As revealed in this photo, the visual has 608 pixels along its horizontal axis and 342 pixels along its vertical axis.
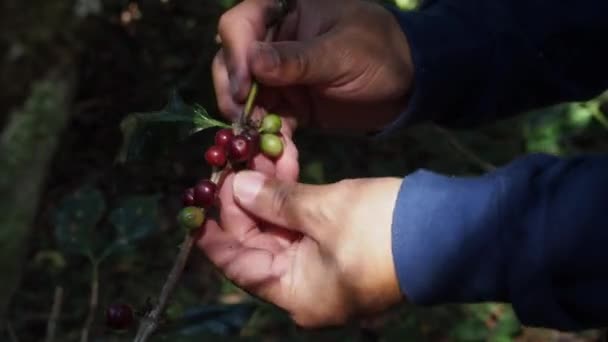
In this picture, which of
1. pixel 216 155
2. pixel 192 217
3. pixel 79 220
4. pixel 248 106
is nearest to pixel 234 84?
pixel 248 106

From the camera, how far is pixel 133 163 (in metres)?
2.78

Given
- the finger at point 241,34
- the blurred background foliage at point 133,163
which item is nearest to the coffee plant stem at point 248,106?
the finger at point 241,34

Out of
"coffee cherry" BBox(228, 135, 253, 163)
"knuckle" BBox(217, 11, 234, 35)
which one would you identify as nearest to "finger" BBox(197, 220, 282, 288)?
"coffee cherry" BBox(228, 135, 253, 163)

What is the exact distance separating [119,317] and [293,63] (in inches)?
19.2

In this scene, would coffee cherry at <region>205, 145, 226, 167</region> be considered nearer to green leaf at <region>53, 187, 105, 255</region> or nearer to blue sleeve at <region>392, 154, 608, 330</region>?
blue sleeve at <region>392, 154, 608, 330</region>

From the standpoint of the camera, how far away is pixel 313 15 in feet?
5.03

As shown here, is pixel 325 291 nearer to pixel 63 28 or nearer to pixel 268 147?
pixel 268 147

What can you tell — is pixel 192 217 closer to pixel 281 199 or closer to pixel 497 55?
pixel 281 199

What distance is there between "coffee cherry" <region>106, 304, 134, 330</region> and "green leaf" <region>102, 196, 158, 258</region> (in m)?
0.37

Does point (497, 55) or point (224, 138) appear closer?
point (224, 138)

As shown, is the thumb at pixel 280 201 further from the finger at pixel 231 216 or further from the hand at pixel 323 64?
the hand at pixel 323 64

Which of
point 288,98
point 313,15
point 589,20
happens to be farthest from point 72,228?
point 589,20

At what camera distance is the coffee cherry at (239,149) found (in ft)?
4.28

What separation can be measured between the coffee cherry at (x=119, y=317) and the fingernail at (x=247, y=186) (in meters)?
0.25
